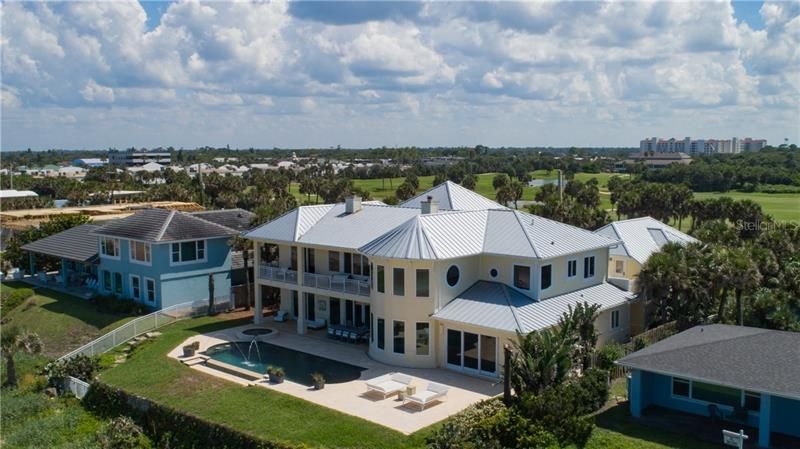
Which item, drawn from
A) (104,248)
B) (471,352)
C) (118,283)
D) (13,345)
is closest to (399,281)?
(471,352)

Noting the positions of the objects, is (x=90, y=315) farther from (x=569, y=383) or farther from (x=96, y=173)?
(x=96, y=173)

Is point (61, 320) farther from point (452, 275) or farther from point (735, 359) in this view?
point (735, 359)

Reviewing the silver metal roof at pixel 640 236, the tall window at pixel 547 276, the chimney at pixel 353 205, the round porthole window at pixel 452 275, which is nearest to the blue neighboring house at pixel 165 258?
the chimney at pixel 353 205

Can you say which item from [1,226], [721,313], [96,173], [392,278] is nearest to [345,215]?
[392,278]

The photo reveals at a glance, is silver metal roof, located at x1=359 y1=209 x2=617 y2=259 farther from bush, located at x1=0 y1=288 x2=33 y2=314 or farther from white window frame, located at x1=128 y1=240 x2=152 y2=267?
bush, located at x1=0 y1=288 x2=33 y2=314

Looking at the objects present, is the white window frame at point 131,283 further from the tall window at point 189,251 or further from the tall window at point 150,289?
the tall window at point 189,251
